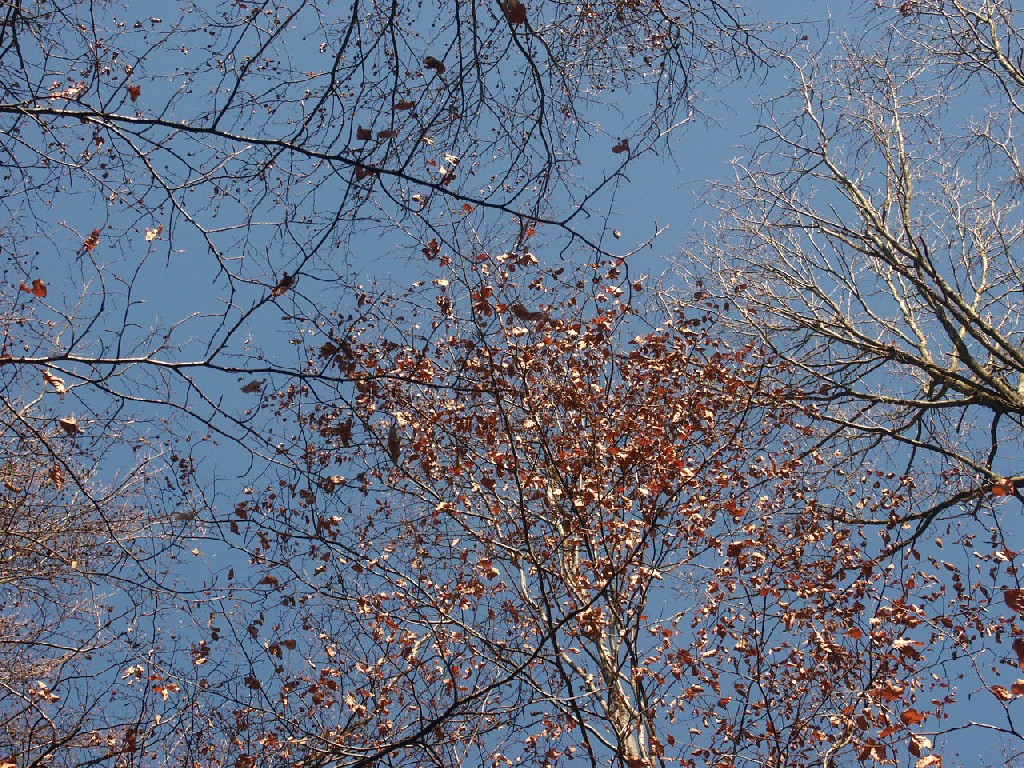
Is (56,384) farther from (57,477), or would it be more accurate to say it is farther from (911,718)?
(911,718)

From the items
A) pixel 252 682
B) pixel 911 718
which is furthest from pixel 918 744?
pixel 252 682

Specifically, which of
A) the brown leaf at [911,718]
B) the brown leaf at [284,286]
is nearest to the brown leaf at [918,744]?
the brown leaf at [911,718]

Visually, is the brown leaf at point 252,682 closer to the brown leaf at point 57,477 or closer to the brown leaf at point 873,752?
the brown leaf at point 57,477

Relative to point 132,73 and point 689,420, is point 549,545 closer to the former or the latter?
point 689,420

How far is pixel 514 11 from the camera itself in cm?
324

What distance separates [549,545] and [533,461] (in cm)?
83

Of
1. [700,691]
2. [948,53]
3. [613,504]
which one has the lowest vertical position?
[700,691]

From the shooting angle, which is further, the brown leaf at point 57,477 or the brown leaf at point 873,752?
the brown leaf at point 873,752

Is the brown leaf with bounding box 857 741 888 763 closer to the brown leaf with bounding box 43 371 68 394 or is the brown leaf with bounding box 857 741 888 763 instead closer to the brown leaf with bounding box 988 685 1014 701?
the brown leaf with bounding box 988 685 1014 701

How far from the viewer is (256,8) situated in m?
3.48

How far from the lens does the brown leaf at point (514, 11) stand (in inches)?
127

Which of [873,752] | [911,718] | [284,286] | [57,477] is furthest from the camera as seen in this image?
[873,752]

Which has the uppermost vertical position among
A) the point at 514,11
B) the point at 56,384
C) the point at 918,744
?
the point at 514,11

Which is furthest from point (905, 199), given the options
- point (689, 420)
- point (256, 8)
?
point (256, 8)
